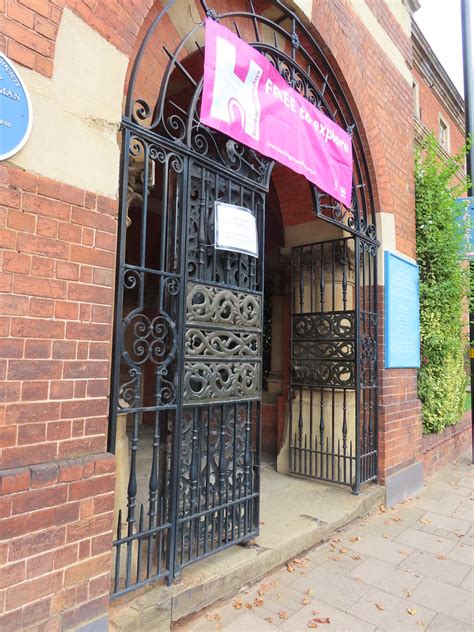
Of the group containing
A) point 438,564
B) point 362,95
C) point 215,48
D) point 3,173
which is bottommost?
point 438,564

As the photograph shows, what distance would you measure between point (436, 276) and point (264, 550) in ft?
16.2

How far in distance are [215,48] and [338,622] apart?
12.9 feet

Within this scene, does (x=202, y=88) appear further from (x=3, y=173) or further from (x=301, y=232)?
(x=301, y=232)

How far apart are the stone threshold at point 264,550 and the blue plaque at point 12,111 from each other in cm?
250

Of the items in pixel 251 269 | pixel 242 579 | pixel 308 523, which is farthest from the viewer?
pixel 308 523

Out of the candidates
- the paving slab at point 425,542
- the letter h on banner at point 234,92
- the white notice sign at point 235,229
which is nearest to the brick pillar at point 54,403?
the white notice sign at point 235,229

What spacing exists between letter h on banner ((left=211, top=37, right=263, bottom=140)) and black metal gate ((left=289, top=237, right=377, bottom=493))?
84.2 inches

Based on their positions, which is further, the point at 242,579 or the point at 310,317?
the point at 310,317

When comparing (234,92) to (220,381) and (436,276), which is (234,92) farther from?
(436,276)

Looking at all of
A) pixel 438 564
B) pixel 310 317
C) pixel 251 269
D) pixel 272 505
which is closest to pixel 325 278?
pixel 310 317

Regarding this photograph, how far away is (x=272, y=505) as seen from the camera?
14.4 feet

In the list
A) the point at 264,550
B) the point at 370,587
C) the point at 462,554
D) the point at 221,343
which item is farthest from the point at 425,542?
the point at 221,343

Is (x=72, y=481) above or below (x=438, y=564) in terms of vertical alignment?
above

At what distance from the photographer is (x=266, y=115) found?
369cm
